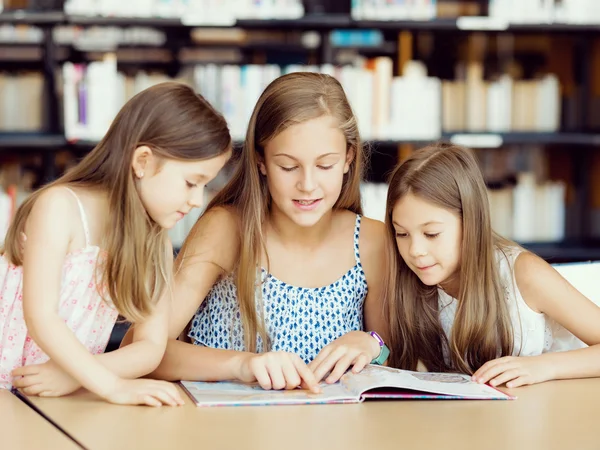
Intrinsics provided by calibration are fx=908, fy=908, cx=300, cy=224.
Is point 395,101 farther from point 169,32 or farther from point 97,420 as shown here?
point 97,420

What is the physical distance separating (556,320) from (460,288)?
7.0 inches

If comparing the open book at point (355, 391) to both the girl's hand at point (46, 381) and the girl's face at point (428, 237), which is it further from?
the girl's face at point (428, 237)

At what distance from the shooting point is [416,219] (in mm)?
1646

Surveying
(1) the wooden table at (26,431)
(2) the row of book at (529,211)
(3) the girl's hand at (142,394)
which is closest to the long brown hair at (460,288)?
(3) the girl's hand at (142,394)

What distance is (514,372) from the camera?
4.58 feet

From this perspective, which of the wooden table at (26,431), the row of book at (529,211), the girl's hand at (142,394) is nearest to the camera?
the wooden table at (26,431)

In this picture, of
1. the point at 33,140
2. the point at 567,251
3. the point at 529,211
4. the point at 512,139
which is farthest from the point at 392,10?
the point at 33,140

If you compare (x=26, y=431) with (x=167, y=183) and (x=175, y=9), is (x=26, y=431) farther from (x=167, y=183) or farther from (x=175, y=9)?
(x=175, y=9)

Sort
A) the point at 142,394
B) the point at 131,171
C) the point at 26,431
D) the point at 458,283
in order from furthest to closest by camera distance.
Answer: the point at 458,283, the point at 131,171, the point at 142,394, the point at 26,431

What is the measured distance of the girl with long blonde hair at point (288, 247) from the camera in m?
1.59

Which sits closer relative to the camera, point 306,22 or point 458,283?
point 458,283

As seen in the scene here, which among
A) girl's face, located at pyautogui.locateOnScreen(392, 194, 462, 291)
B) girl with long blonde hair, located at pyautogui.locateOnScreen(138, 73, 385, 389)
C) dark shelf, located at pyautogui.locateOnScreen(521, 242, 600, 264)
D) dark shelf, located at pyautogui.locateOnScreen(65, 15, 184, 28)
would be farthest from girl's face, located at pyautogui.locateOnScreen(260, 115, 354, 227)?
dark shelf, located at pyautogui.locateOnScreen(521, 242, 600, 264)

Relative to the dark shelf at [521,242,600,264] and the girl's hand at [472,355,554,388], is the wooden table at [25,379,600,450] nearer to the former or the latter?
the girl's hand at [472,355,554,388]

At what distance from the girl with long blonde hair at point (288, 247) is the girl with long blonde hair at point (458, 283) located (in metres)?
0.10
